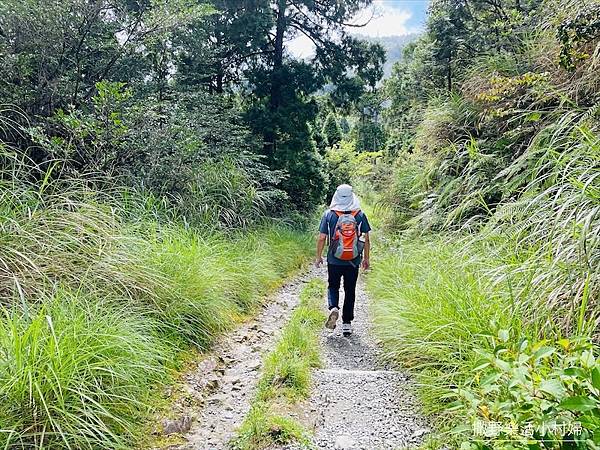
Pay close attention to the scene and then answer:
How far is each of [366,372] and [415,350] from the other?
1.51ft

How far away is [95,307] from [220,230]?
12.7 feet

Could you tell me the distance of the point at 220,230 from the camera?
691 cm

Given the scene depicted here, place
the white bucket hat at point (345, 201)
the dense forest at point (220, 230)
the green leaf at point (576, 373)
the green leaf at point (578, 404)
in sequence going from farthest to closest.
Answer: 1. the white bucket hat at point (345, 201)
2. the dense forest at point (220, 230)
3. the green leaf at point (576, 373)
4. the green leaf at point (578, 404)

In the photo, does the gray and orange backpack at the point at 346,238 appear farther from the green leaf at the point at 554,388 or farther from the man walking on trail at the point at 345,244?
the green leaf at the point at 554,388

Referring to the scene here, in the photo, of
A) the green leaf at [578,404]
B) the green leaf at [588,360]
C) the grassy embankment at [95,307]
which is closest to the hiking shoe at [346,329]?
the grassy embankment at [95,307]

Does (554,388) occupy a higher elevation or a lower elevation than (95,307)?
higher

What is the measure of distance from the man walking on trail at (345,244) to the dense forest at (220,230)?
0.50 metres

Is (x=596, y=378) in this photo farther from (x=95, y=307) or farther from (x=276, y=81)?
(x=276, y=81)

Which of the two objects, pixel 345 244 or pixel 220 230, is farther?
pixel 220 230

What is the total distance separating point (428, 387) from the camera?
291 cm

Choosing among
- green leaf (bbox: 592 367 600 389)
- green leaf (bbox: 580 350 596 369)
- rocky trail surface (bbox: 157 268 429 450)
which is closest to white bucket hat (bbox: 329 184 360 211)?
rocky trail surface (bbox: 157 268 429 450)

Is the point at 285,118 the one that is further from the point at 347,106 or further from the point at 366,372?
the point at 366,372

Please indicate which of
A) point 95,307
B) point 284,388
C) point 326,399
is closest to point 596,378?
point 326,399

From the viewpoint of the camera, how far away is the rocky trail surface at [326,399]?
8.69 feet
